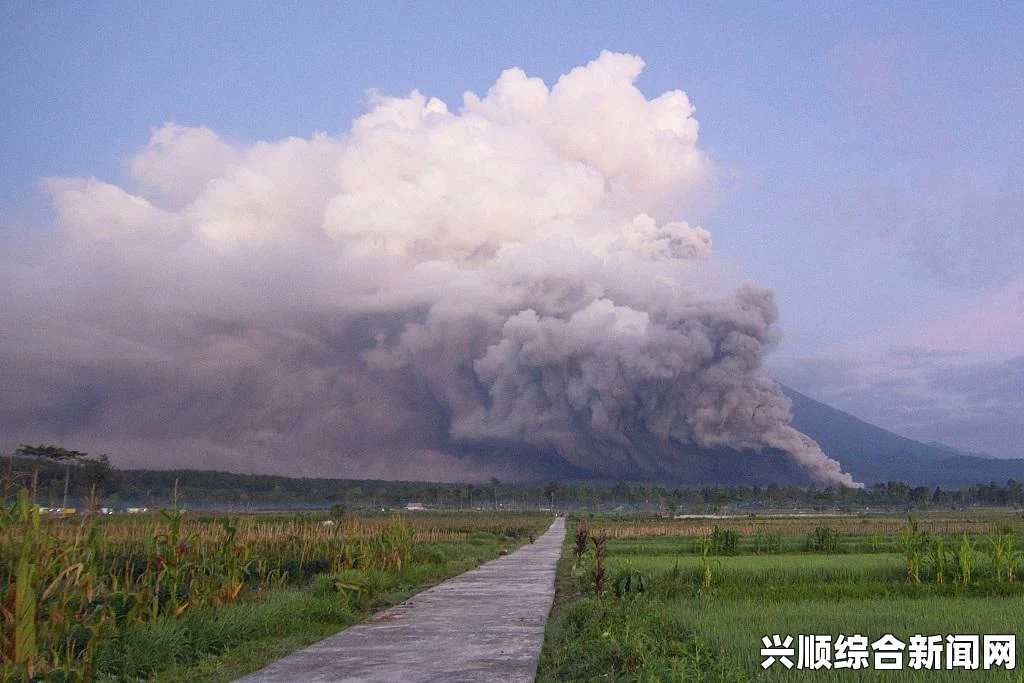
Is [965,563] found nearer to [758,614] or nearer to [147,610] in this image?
[758,614]

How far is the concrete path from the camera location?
9.07m

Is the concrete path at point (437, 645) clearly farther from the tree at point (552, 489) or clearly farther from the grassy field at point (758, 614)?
the tree at point (552, 489)

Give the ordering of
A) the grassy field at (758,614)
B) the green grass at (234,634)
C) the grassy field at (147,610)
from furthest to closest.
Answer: the green grass at (234,634), the grassy field at (147,610), the grassy field at (758,614)

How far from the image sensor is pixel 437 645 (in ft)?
36.3

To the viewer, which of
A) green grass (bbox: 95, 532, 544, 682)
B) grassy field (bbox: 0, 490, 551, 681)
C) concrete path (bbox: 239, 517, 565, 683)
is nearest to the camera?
grassy field (bbox: 0, 490, 551, 681)

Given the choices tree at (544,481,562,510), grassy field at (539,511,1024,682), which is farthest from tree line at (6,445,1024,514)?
grassy field at (539,511,1024,682)

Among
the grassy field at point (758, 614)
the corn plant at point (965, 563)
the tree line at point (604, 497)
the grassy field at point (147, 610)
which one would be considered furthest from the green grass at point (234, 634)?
the tree line at point (604, 497)

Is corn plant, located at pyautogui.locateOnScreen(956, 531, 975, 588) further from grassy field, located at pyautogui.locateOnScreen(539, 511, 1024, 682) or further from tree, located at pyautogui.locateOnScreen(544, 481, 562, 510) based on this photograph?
tree, located at pyautogui.locateOnScreen(544, 481, 562, 510)

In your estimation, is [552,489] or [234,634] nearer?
[234,634]

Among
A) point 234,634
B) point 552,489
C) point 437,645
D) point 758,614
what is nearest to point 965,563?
point 758,614

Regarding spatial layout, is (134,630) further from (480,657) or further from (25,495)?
(480,657)

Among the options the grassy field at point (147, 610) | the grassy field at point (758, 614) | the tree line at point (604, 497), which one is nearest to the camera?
the grassy field at point (758, 614)

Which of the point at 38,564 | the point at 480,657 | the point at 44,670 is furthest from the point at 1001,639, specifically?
the point at 38,564

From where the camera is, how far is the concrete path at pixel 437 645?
9.07 m
